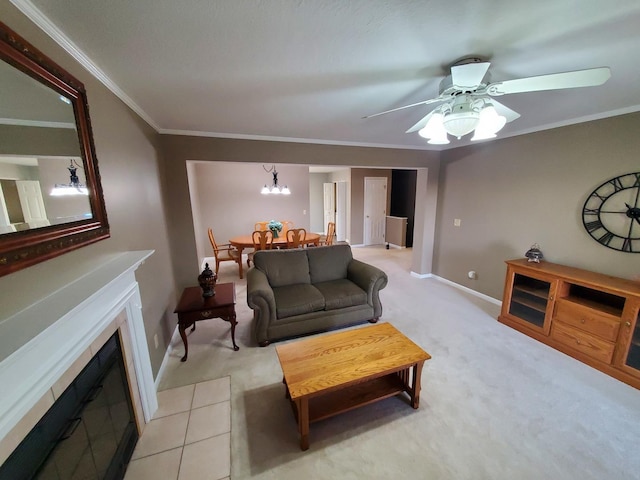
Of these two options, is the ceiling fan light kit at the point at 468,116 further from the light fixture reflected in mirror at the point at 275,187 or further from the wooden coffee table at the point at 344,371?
the light fixture reflected in mirror at the point at 275,187

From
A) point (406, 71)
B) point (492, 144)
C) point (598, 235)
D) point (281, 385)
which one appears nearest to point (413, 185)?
point (492, 144)

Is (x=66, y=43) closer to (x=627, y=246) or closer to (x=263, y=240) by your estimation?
(x=263, y=240)

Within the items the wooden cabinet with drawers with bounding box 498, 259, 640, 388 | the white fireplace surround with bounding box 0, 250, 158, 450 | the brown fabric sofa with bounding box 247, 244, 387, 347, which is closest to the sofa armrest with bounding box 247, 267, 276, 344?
the brown fabric sofa with bounding box 247, 244, 387, 347

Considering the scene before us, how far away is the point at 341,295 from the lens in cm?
279

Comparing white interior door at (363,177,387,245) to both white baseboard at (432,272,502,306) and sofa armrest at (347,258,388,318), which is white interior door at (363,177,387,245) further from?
sofa armrest at (347,258,388,318)

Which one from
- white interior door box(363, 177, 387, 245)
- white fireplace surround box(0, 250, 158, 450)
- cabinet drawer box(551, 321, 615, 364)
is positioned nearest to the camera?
white fireplace surround box(0, 250, 158, 450)

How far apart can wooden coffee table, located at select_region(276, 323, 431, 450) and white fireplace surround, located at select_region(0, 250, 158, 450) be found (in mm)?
1063

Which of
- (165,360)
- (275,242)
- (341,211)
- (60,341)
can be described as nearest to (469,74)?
(60,341)

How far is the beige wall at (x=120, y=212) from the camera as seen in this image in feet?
2.96

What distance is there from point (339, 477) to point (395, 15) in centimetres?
236

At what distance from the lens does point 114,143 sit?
64.7 inches

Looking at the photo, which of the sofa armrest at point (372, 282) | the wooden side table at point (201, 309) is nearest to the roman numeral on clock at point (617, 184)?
the sofa armrest at point (372, 282)

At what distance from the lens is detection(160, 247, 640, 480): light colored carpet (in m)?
1.46

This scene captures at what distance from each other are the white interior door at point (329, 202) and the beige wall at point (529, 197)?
4.41 metres
